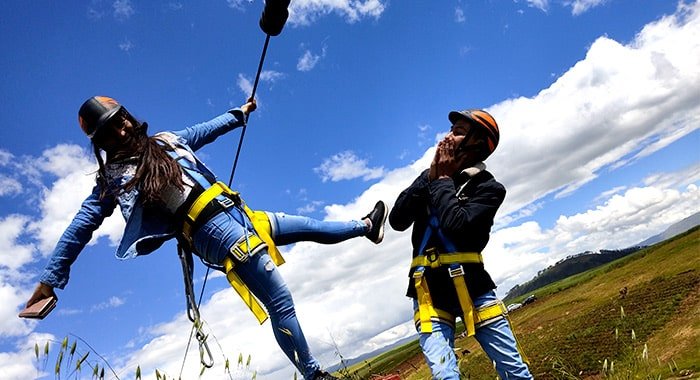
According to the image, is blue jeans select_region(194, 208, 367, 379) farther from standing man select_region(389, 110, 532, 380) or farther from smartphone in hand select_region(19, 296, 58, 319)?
smartphone in hand select_region(19, 296, 58, 319)

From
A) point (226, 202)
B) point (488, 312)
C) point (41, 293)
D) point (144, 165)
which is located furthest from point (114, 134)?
point (488, 312)

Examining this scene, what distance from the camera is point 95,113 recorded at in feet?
16.4

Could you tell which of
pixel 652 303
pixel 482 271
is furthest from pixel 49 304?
pixel 652 303

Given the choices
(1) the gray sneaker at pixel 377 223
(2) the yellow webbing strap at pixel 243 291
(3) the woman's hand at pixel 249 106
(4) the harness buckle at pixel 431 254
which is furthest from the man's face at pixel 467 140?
(3) the woman's hand at pixel 249 106

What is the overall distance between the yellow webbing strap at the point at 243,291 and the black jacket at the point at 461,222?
1.36 meters

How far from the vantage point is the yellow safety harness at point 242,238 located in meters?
4.73

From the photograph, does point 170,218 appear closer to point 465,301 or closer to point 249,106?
point 249,106

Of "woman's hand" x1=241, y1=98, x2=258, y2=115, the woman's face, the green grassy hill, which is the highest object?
"woman's hand" x1=241, y1=98, x2=258, y2=115

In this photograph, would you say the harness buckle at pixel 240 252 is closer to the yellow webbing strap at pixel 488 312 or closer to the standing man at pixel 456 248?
the standing man at pixel 456 248

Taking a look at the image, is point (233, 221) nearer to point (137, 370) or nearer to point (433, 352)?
point (137, 370)

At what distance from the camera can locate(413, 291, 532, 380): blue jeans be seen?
12.8 feet

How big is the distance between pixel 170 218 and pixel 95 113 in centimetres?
124

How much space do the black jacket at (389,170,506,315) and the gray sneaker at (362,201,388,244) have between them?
58.4 inches

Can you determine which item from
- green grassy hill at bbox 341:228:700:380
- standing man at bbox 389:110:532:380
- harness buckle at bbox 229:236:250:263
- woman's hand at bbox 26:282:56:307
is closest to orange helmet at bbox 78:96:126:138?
woman's hand at bbox 26:282:56:307
